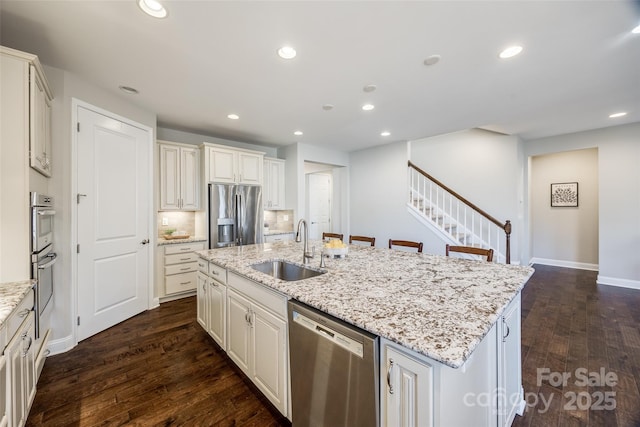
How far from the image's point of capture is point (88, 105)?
255 centimetres

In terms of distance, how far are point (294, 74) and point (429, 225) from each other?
3569 mm

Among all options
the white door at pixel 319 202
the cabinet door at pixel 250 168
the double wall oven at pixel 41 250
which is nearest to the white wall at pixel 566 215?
the white door at pixel 319 202

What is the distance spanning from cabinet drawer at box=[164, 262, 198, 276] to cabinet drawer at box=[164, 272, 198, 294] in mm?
47

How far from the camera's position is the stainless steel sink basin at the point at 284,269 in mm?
2117

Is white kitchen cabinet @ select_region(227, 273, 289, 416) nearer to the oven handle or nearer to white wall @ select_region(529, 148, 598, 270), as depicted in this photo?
the oven handle

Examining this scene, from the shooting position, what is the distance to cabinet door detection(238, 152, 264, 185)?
4.37 m

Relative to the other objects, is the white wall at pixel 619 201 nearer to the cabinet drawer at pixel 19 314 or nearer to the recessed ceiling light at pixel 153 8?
the recessed ceiling light at pixel 153 8

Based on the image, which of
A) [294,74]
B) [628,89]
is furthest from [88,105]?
[628,89]

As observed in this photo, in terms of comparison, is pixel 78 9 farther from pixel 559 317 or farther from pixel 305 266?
pixel 559 317

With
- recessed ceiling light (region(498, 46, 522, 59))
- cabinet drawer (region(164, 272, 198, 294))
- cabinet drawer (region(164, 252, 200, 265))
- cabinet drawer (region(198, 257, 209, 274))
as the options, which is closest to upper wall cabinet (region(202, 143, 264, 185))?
cabinet drawer (region(164, 252, 200, 265))

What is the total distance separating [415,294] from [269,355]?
1.00 meters

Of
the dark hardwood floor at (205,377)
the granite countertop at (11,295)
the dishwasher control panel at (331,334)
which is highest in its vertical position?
the granite countertop at (11,295)

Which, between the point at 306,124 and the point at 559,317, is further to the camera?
the point at 306,124

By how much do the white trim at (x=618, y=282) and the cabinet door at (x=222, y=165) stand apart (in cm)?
653
